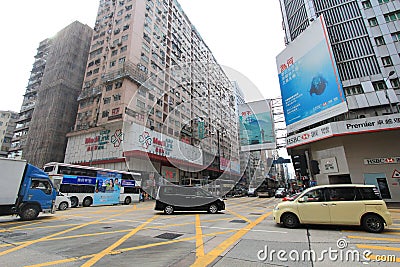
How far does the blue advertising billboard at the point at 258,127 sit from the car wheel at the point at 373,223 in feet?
49.1

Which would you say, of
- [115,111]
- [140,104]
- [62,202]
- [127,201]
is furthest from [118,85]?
[62,202]

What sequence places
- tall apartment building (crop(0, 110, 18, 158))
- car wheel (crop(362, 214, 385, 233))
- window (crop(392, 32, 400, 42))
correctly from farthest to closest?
tall apartment building (crop(0, 110, 18, 158)) < window (crop(392, 32, 400, 42)) < car wheel (crop(362, 214, 385, 233))

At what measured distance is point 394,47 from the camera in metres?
21.1

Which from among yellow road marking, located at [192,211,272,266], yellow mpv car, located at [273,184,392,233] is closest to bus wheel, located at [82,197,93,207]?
yellow road marking, located at [192,211,272,266]

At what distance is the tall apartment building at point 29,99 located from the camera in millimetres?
46062

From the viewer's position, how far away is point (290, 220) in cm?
734

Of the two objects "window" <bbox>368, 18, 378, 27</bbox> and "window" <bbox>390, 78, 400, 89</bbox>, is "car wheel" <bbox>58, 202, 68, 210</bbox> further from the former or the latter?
"window" <bbox>368, 18, 378, 27</bbox>

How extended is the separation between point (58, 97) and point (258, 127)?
125 feet

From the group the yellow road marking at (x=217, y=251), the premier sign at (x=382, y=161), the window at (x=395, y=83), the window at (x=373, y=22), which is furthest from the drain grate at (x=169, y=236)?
the window at (x=373, y=22)

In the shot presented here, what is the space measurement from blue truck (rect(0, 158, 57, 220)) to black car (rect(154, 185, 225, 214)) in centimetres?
618

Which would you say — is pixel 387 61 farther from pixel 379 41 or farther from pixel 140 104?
pixel 140 104

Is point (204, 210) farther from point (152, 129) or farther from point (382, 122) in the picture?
point (152, 129)

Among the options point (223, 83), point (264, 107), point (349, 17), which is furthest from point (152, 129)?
point (223, 83)

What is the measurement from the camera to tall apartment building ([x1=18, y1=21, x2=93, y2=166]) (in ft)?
118
